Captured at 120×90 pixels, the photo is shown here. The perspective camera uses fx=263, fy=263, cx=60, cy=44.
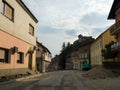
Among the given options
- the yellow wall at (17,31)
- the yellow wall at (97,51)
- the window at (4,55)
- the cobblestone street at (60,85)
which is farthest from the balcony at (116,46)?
the yellow wall at (97,51)

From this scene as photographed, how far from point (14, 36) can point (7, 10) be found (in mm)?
3053

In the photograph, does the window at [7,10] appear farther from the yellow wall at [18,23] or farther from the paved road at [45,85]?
the paved road at [45,85]

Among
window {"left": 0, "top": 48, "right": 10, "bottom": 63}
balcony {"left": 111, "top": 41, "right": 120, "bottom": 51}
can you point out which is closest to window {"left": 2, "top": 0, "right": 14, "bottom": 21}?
window {"left": 0, "top": 48, "right": 10, "bottom": 63}

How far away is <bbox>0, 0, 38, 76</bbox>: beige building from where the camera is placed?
22750 millimetres

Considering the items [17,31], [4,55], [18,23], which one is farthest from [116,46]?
[4,55]

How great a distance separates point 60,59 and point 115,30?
7300cm

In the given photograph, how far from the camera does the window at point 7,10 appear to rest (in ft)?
76.1

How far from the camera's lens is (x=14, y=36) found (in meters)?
26.1

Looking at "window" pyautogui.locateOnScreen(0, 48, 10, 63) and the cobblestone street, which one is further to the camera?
"window" pyautogui.locateOnScreen(0, 48, 10, 63)

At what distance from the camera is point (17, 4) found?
27.2 metres

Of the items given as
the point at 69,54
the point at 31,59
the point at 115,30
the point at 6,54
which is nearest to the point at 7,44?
the point at 6,54

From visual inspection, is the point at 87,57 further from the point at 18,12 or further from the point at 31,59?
the point at 18,12

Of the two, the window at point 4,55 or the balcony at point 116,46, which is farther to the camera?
the balcony at point 116,46

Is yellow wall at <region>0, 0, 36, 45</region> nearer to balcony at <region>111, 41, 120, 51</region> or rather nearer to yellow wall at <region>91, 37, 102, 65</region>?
balcony at <region>111, 41, 120, 51</region>
